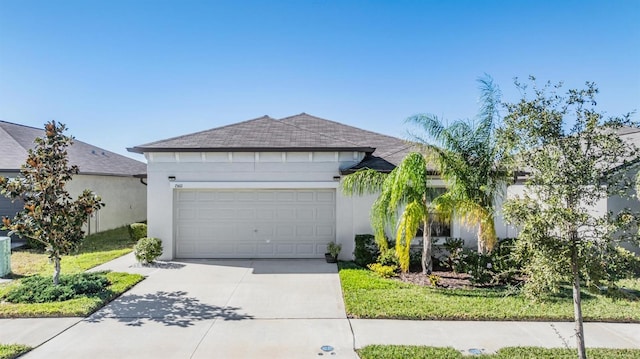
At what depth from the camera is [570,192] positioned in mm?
4184

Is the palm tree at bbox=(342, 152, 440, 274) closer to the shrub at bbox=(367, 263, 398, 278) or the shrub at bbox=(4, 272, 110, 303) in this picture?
the shrub at bbox=(367, 263, 398, 278)

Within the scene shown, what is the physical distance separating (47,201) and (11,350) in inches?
150

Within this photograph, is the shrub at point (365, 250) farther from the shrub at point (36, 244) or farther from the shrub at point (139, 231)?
the shrub at point (36, 244)

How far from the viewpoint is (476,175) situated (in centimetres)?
884

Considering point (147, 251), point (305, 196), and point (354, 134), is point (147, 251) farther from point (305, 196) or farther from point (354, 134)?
point (354, 134)

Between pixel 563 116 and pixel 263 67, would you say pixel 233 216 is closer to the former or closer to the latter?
pixel 263 67

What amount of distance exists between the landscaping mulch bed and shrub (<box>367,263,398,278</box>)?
9.0 inches

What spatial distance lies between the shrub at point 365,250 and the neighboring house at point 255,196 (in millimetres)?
601

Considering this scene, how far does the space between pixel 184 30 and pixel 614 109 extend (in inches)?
500

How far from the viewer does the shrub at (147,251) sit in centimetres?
1090

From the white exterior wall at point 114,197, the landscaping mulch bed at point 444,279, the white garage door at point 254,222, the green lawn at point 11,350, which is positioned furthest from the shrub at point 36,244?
the landscaping mulch bed at point 444,279

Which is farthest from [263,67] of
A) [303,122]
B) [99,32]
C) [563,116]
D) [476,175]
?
[563,116]

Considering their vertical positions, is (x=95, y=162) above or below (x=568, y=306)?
above

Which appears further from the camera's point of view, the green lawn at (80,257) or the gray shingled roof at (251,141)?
the gray shingled roof at (251,141)
